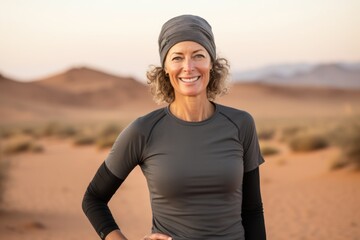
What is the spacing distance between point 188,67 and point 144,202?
1025 centimetres

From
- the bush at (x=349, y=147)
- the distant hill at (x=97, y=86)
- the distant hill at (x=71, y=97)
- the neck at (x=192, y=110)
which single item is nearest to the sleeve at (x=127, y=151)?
the neck at (x=192, y=110)

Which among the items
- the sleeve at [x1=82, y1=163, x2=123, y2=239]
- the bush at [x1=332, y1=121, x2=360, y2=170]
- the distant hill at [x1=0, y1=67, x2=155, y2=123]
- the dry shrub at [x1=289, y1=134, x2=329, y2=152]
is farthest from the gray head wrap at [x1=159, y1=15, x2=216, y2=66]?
the distant hill at [x1=0, y1=67, x2=155, y2=123]

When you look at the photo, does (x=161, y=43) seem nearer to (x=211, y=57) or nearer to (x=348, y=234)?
(x=211, y=57)

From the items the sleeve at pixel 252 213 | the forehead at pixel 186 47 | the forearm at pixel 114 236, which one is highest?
the forehead at pixel 186 47

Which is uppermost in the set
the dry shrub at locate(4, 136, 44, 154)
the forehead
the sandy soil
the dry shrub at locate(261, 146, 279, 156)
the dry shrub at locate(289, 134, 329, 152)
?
the dry shrub at locate(4, 136, 44, 154)

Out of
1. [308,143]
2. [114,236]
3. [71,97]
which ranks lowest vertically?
[114,236]

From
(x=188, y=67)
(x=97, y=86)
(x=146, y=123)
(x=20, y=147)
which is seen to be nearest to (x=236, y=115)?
(x=188, y=67)

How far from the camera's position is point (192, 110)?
2.47m

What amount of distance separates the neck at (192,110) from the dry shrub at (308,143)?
60.7 feet

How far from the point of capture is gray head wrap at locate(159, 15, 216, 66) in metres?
2.44

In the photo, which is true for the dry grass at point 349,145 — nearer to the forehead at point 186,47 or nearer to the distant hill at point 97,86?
the forehead at point 186,47

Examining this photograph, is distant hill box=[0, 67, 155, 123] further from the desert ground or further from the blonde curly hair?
the blonde curly hair

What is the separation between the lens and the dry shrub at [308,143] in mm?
20469

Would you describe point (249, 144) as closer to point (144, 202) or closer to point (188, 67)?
point (188, 67)
